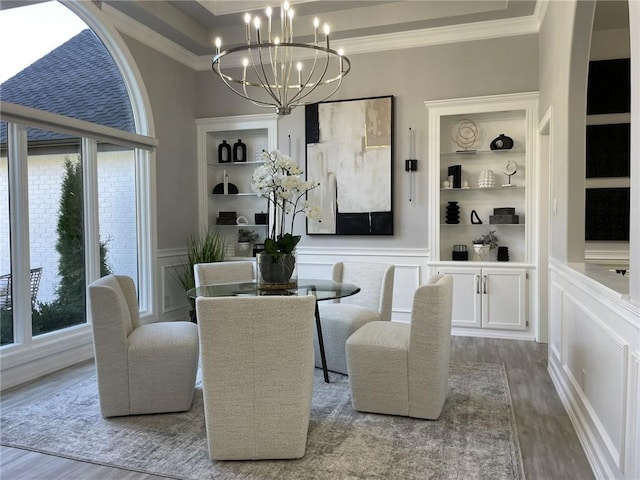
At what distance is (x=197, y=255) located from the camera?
5.39 metres

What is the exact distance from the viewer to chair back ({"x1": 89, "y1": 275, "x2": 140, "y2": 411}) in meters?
2.81

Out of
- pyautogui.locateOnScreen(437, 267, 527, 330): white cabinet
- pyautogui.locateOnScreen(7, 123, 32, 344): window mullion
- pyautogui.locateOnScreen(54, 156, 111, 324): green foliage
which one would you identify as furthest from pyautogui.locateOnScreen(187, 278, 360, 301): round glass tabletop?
pyautogui.locateOnScreen(437, 267, 527, 330): white cabinet

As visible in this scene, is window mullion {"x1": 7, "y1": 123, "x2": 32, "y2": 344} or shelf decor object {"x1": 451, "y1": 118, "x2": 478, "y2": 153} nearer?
window mullion {"x1": 7, "y1": 123, "x2": 32, "y2": 344}

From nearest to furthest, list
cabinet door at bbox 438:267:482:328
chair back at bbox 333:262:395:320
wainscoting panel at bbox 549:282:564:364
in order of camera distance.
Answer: wainscoting panel at bbox 549:282:564:364
chair back at bbox 333:262:395:320
cabinet door at bbox 438:267:482:328

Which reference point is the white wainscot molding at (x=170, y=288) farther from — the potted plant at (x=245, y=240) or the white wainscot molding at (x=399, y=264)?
the white wainscot molding at (x=399, y=264)

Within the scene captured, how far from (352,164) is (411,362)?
9.56ft

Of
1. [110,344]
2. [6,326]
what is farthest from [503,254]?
[6,326]

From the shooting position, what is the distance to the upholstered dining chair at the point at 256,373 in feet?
7.23

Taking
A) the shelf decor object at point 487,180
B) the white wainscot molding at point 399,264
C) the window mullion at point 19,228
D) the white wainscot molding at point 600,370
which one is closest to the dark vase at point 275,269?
the white wainscot molding at point 600,370

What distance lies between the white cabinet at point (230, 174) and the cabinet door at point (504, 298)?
2704 mm

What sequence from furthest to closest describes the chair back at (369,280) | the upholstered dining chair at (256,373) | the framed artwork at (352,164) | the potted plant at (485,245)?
the framed artwork at (352,164) → the potted plant at (485,245) → the chair back at (369,280) → the upholstered dining chair at (256,373)

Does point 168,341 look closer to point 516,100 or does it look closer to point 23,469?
point 23,469

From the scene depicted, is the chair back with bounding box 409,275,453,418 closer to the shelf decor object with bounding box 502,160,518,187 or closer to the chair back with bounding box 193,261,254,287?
the chair back with bounding box 193,261,254,287

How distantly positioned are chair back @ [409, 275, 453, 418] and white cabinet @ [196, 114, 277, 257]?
3.43m
